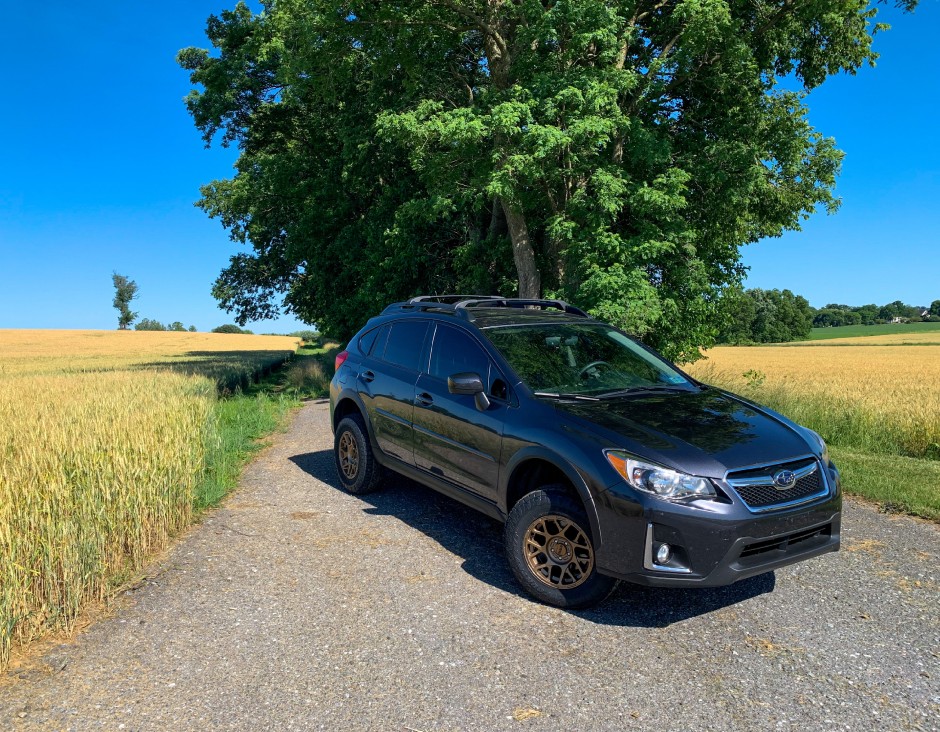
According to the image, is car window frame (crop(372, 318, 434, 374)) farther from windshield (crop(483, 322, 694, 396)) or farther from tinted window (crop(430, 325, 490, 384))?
windshield (crop(483, 322, 694, 396))

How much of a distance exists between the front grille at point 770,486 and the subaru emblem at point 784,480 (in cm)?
2

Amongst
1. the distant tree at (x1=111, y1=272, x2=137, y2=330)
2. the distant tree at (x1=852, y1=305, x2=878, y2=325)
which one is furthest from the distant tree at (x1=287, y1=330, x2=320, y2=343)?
the distant tree at (x1=852, y1=305, x2=878, y2=325)

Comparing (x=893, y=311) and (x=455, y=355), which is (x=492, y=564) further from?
(x=893, y=311)

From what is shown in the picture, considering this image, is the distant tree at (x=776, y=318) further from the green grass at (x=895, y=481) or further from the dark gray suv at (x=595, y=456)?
the dark gray suv at (x=595, y=456)

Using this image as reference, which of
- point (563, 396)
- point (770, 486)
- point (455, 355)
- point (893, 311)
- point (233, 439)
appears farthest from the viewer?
point (893, 311)

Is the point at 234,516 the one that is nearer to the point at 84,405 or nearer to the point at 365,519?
the point at 365,519

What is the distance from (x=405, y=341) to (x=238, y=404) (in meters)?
9.86

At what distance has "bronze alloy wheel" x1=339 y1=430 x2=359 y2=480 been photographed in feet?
22.7

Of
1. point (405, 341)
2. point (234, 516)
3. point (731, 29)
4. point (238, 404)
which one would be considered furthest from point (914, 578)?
point (238, 404)

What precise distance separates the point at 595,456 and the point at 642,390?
1.20m

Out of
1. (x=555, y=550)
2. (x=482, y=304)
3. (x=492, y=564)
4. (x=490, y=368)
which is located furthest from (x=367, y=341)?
(x=555, y=550)

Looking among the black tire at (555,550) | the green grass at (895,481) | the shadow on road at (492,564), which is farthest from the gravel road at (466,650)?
the green grass at (895,481)

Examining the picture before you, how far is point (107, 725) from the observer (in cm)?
304

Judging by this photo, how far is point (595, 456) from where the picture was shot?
13.1 feet
